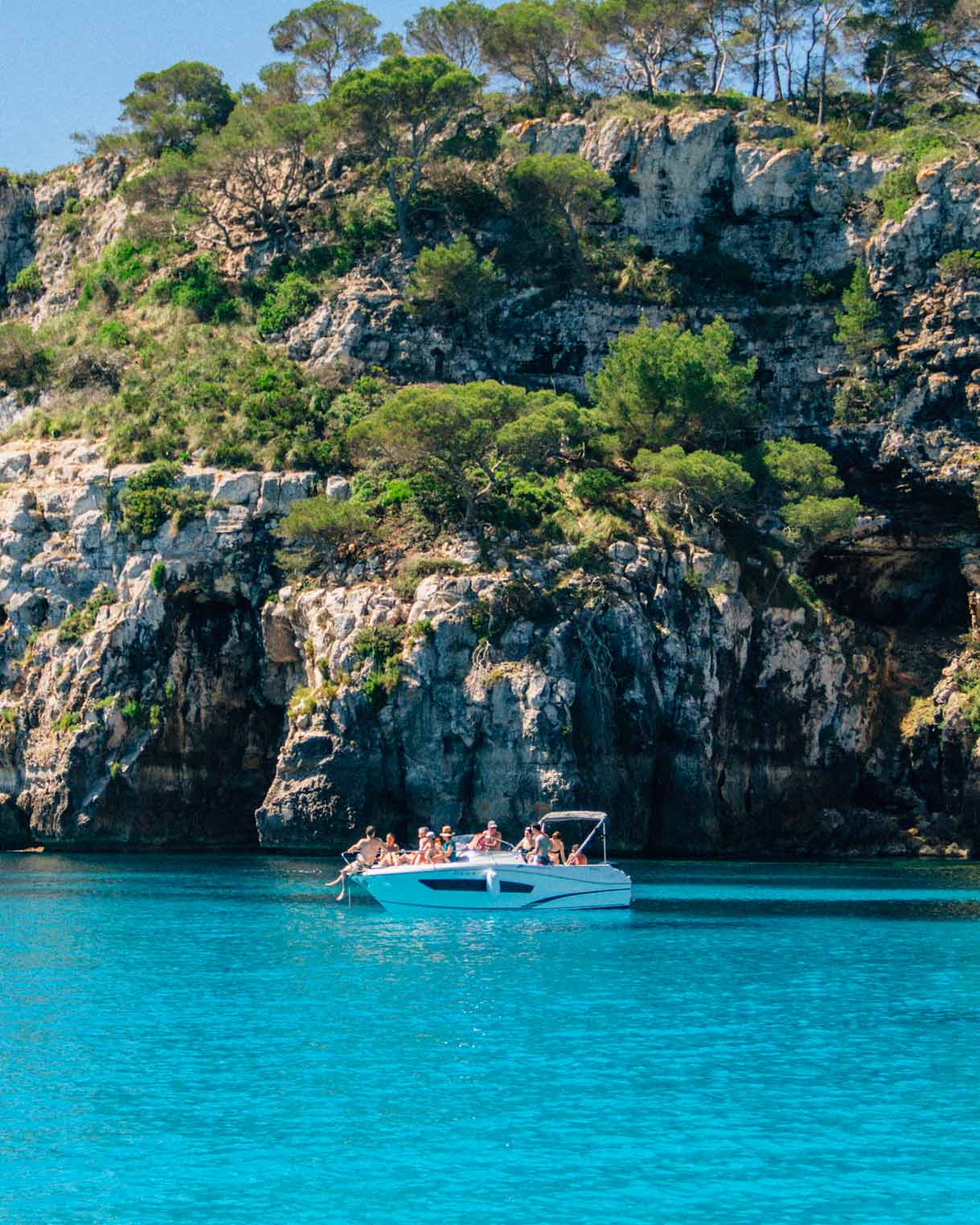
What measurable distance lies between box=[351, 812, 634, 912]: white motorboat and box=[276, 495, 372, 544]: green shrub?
21.4 meters

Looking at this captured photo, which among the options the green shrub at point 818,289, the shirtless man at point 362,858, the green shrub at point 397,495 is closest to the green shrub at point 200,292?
the green shrub at point 397,495

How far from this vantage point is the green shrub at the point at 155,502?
62.5 m

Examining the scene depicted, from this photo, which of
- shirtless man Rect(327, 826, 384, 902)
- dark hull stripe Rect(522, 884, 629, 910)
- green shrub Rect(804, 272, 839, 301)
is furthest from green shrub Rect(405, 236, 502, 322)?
dark hull stripe Rect(522, 884, 629, 910)

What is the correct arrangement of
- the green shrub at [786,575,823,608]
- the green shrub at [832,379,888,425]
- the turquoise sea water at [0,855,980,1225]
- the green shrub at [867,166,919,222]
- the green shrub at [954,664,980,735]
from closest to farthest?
the turquoise sea water at [0,855,980,1225] < the green shrub at [954,664,980,735] < the green shrub at [786,575,823,608] < the green shrub at [832,379,888,425] < the green shrub at [867,166,919,222]

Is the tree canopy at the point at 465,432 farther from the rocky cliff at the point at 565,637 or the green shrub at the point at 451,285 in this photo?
the green shrub at the point at 451,285

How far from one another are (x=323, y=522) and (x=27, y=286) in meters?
37.6

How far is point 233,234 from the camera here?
269 ft

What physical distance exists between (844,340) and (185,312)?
109 ft

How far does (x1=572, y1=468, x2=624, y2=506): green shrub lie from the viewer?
6362cm

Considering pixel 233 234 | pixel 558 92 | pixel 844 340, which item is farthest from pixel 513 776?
pixel 558 92

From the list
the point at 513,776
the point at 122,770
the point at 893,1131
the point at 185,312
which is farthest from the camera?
the point at 185,312

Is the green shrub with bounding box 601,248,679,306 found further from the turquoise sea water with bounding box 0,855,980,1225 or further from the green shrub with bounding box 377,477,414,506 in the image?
the turquoise sea water with bounding box 0,855,980,1225

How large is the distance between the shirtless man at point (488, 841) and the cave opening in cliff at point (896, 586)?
31.9 meters

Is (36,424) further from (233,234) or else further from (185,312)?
(233,234)
